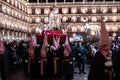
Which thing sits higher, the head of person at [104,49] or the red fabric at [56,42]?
the head of person at [104,49]

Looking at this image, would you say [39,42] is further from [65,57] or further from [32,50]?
[65,57]

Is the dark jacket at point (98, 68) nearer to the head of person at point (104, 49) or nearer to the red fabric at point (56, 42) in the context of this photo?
the head of person at point (104, 49)

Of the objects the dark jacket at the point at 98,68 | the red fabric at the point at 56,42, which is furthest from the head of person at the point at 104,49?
the red fabric at the point at 56,42

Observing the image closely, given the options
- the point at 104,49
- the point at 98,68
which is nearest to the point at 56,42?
the point at 104,49

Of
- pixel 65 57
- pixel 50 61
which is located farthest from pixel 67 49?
pixel 50 61

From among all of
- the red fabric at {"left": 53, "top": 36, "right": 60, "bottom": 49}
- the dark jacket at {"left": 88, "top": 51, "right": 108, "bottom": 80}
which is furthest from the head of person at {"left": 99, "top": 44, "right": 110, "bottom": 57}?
the red fabric at {"left": 53, "top": 36, "right": 60, "bottom": 49}

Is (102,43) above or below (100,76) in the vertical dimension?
above

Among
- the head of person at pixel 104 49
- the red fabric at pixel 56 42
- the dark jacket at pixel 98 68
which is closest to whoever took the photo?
the dark jacket at pixel 98 68

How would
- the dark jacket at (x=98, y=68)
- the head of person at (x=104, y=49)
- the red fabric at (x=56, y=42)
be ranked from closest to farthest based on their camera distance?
the dark jacket at (x=98, y=68)
the head of person at (x=104, y=49)
the red fabric at (x=56, y=42)

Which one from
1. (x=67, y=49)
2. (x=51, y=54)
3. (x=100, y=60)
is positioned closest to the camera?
(x=100, y=60)

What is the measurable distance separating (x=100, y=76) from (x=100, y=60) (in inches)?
14.0

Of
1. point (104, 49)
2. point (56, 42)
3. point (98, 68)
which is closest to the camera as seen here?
point (98, 68)

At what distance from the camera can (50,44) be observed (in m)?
20.3

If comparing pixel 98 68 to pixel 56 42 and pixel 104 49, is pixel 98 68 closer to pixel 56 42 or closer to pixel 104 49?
pixel 104 49
